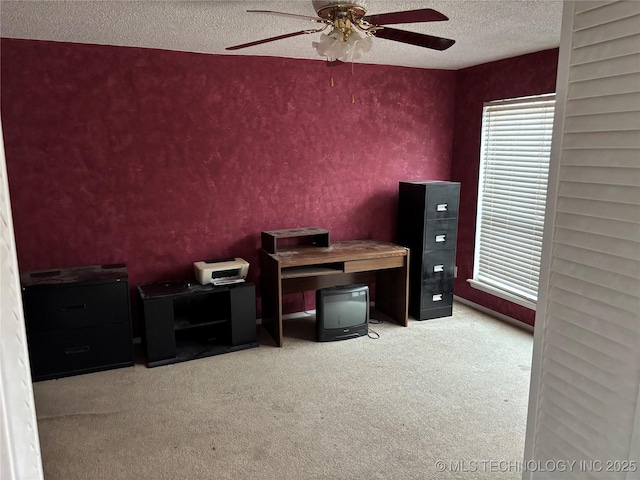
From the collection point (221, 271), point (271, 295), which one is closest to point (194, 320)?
point (221, 271)

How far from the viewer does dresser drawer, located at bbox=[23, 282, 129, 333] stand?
3141 millimetres

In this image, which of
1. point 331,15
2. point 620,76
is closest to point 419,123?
point 331,15

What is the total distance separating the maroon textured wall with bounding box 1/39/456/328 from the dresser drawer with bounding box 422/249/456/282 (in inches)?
21.5

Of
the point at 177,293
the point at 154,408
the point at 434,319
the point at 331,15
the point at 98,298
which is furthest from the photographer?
the point at 434,319

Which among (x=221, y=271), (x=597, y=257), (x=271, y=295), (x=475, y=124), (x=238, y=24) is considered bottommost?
(x=271, y=295)

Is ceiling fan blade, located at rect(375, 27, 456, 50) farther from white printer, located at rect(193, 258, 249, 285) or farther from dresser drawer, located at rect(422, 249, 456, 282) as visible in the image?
dresser drawer, located at rect(422, 249, 456, 282)

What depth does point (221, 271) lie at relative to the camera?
3.72 meters

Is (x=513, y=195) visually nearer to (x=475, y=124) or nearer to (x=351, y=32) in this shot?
(x=475, y=124)

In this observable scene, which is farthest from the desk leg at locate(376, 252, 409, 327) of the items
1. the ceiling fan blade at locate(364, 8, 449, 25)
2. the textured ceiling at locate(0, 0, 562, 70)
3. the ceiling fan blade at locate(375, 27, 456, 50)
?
the ceiling fan blade at locate(364, 8, 449, 25)

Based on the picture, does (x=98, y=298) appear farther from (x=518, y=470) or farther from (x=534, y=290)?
(x=534, y=290)

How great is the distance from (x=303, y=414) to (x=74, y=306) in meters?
1.70

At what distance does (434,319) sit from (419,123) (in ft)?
6.11

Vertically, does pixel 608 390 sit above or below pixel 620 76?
below

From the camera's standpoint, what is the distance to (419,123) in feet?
15.2
